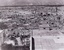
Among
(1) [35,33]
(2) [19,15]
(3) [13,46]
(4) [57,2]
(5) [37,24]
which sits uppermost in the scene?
(4) [57,2]

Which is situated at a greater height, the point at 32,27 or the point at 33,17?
the point at 33,17

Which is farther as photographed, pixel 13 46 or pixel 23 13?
pixel 23 13

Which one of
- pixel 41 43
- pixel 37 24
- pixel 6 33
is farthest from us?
pixel 37 24

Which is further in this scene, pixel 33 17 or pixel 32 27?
pixel 33 17

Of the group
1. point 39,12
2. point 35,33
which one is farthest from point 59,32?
point 39,12

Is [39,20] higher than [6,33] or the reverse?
higher

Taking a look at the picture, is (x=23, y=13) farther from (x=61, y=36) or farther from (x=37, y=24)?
(x=61, y=36)

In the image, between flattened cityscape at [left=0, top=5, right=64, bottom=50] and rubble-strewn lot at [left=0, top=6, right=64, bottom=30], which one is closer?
flattened cityscape at [left=0, top=5, right=64, bottom=50]

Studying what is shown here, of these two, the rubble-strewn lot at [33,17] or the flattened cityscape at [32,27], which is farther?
the rubble-strewn lot at [33,17]
